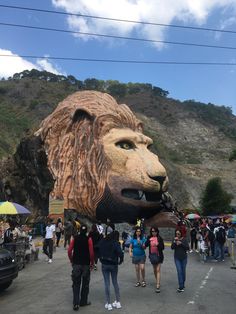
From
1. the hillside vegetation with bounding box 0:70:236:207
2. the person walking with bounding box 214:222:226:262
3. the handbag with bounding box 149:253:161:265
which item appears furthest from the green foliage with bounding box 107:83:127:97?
the handbag with bounding box 149:253:161:265

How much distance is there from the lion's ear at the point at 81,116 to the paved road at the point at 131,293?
24.1ft

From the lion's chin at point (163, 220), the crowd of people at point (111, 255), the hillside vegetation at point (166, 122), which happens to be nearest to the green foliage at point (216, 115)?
the hillside vegetation at point (166, 122)

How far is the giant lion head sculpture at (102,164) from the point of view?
1766cm

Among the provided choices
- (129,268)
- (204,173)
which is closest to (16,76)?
(204,173)

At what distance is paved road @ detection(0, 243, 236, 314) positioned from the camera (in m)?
7.77

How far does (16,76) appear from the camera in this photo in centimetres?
11019

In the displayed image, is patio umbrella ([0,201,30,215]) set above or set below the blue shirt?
above

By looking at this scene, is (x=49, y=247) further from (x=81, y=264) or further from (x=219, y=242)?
(x=81, y=264)

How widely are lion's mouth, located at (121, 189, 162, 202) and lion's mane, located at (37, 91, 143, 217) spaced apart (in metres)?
1.01

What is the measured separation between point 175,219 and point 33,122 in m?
46.9

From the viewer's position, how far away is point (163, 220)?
19.0 m

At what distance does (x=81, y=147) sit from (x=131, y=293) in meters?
10.1

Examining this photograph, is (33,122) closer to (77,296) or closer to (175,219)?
(175,219)

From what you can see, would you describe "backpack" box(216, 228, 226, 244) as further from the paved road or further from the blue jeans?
the blue jeans
